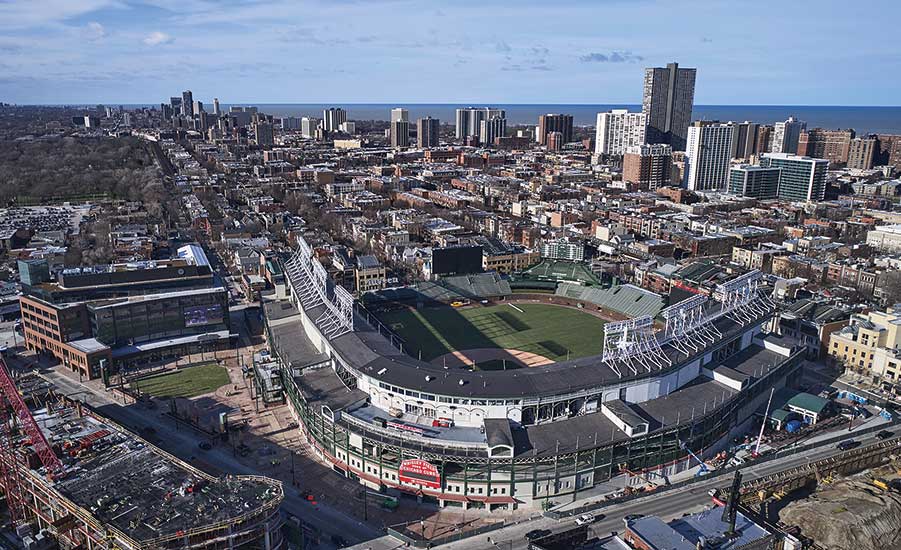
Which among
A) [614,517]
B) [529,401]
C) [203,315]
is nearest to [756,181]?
[529,401]

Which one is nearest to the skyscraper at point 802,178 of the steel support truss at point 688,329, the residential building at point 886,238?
the residential building at point 886,238

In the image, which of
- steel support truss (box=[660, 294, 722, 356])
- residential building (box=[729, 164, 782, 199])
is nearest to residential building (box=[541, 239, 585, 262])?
steel support truss (box=[660, 294, 722, 356])

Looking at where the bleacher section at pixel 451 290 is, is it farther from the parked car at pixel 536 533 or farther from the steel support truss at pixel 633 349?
the parked car at pixel 536 533

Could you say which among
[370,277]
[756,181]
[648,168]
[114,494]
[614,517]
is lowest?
[614,517]

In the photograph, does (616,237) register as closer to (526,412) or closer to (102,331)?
(526,412)

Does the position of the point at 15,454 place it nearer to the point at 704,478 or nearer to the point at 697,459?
the point at 704,478
